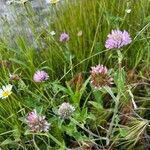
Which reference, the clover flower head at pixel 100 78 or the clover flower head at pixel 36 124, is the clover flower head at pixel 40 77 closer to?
the clover flower head at pixel 36 124

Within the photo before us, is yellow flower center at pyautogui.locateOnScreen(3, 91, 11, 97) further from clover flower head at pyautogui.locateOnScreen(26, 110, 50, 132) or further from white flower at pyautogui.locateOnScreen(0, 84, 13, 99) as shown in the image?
clover flower head at pyautogui.locateOnScreen(26, 110, 50, 132)

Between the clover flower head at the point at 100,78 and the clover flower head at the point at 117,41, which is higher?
the clover flower head at the point at 117,41

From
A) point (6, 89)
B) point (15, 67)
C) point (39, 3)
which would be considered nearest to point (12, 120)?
point (6, 89)

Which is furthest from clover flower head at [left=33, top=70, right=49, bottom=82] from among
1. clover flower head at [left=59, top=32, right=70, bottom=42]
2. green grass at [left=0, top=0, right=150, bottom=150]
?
clover flower head at [left=59, top=32, right=70, bottom=42]

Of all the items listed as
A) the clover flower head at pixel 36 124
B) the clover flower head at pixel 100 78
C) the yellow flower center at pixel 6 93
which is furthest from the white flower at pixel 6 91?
the clover flower head at pixel 100 78

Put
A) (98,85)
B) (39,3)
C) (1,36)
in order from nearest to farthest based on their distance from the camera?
(98,85) → (1,36) → (39,3)

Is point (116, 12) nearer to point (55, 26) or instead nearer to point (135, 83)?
point (55, 26)

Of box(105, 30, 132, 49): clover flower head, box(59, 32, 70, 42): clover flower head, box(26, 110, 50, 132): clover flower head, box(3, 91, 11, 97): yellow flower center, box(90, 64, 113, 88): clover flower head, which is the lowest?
box(26, 110, 50, 132): clover flower head

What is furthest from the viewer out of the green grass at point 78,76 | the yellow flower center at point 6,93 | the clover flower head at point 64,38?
the clover flower head at point 64,38
